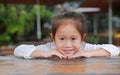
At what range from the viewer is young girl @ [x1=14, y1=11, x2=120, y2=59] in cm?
186

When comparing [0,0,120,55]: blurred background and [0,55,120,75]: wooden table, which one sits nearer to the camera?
Answer: [0,55,120,75]: wooden table

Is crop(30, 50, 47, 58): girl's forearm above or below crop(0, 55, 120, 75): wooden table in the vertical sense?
below

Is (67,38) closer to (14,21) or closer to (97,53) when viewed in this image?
(97,53)

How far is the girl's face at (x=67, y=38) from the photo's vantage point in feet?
6.40

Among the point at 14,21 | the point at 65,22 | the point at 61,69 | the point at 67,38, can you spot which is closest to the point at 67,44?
the point at 67,38

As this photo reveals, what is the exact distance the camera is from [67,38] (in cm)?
197

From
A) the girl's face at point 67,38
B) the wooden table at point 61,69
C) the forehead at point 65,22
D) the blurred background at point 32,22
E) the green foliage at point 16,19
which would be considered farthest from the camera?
the green foliage at point 16,19

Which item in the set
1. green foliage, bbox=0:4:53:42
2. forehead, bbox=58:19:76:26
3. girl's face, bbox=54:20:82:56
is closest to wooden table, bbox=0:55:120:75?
girl's face, bbox=54:20:82:56

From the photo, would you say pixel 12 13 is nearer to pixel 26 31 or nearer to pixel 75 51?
pixel 26 31

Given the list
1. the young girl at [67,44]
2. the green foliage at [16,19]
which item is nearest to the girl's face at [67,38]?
the young girl at [67,44]

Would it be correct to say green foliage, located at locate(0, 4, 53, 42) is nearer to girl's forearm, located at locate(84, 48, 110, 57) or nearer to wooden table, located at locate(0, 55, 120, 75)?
girl's forearm, located at locate(84, 48, 110, 57)

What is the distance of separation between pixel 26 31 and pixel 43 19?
90cm

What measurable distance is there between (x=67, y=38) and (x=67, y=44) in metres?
0.03

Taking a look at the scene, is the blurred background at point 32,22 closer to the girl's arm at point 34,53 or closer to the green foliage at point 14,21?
the green foliage at point 14,21
